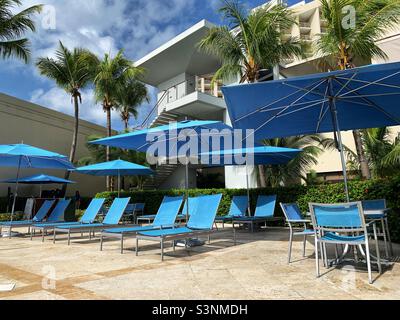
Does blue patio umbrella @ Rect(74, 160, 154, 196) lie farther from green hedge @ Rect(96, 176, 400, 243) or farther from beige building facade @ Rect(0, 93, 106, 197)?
beige building facade @ Rect(0, 93, 106, 197)

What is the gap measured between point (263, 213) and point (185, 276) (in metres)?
5.90

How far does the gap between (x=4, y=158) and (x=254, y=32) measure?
33.3 ft

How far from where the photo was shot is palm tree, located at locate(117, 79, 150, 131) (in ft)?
77.8

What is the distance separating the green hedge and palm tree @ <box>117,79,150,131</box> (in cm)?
996

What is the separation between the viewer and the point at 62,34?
770 inches

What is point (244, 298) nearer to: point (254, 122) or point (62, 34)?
point (254, 122)

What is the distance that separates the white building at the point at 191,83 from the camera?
711 inches

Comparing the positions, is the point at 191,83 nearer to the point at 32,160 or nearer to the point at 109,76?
the point at 109,76

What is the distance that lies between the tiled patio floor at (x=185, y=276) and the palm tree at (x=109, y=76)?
44.9 feet

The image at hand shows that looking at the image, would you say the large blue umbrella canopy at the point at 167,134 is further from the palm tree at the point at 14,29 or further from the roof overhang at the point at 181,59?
the roof overhang at the point at 181,59

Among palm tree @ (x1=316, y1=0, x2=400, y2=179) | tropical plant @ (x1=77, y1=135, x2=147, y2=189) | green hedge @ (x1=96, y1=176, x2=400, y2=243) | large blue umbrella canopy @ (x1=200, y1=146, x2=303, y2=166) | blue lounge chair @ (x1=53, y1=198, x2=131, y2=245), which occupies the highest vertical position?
palm tree @ (x1=316, y1=0, x2=400, y2=179)

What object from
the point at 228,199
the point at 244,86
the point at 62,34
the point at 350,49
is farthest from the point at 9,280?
the point at 62,34

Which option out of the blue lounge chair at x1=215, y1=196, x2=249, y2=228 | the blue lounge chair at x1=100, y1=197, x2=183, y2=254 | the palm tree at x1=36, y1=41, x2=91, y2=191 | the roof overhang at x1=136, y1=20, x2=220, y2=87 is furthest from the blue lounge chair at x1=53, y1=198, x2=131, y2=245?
the roof overhang at x1=136, y1=20, x2=220, y2=87
